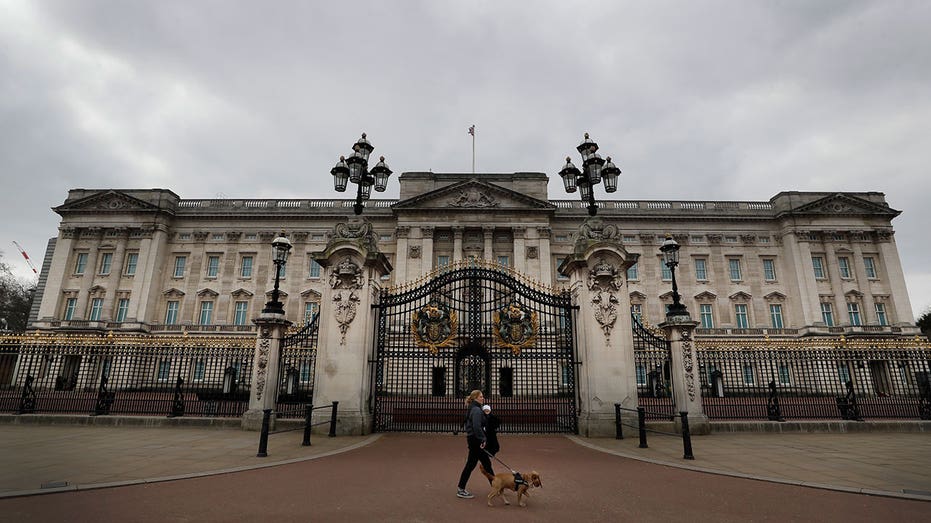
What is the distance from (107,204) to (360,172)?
46548mm

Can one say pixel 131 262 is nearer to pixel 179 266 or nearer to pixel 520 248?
pixel 179 266

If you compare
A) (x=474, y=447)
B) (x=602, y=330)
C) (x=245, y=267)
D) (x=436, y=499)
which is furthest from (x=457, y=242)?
(x=436, y=499)

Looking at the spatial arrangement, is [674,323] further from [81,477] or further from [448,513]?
[81,477]

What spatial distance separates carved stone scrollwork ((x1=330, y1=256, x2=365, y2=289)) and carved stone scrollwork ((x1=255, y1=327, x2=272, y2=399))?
265 cm

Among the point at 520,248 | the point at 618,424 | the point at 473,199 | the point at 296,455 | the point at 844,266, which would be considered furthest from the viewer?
the point at 844,266

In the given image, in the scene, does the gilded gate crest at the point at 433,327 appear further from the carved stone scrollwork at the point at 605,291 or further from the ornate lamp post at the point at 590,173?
the ornate lamp post at the point at 590,173

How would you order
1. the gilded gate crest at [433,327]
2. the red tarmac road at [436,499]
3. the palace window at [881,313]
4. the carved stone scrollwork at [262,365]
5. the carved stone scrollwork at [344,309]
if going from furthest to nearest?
the palace window at [881,313] < the gilded gate crest at [433,327] < the carved stone scrollwork at [262,365] < the carved stone scrollwork at [344,309] < the red tarmac road at [436,499]

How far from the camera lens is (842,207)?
144 feet

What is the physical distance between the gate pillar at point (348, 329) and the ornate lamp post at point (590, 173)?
6.49 m

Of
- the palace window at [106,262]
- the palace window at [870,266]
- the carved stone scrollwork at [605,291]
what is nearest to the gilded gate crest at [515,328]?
the carved stone scrollwork at [605,291]

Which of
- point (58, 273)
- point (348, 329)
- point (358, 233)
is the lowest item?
point (348, 329)

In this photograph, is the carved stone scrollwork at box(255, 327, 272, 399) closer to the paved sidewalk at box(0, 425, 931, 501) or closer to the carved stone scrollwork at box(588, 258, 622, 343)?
the paved sidewalk at box(0, 425, 931, 501)

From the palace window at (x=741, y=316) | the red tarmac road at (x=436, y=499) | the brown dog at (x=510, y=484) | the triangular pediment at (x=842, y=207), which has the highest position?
the triangular pediment at (x=842, y=207)

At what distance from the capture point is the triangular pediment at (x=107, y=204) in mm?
44447
